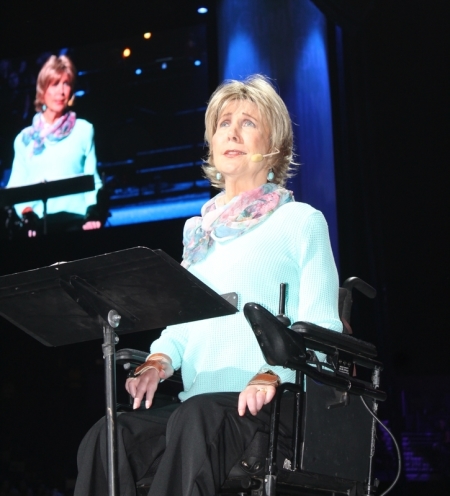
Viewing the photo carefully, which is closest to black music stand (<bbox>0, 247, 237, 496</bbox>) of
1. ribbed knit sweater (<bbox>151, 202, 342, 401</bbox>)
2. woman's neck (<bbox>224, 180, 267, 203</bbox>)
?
ribbed knit sweater (<bbox>151, 202, 342, 401</bbox>)

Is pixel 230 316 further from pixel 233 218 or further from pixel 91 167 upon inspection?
pixel 91 167

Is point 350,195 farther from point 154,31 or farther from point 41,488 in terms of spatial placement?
point 41,488

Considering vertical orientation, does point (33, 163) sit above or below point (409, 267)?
above

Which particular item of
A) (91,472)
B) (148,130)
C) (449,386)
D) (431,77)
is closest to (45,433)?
(148,130)

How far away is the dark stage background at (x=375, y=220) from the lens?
4734mm

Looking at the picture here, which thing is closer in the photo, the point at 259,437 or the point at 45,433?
the point at 259,437

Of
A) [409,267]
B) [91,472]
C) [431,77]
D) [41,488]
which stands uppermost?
[431,77]

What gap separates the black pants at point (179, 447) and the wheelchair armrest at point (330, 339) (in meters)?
0.18

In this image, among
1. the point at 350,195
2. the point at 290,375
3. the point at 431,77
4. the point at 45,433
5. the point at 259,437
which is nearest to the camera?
the point at 259,437

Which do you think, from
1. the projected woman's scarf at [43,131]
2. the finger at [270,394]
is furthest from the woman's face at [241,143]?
the projected woman's scarf at [43,131]

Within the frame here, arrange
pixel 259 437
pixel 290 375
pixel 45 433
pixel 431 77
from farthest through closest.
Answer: pixel 45 433 < pixel 431 77 < pixel 290 375 < pixel 259 437

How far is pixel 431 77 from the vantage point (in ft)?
16.9

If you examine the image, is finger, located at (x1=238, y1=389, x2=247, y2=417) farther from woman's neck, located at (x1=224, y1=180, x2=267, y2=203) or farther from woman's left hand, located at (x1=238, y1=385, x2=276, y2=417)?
woman's neck, located at (x1=224, y1=180, x2=267, y2=203)

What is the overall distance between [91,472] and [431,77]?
167 inches
